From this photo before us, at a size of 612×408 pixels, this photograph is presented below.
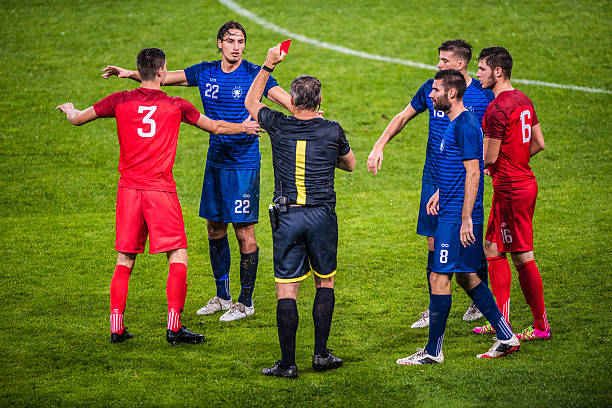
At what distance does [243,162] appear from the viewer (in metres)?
7.44

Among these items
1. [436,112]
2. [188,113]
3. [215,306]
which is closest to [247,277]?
[215,306]

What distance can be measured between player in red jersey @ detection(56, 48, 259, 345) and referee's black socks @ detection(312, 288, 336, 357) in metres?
1.32

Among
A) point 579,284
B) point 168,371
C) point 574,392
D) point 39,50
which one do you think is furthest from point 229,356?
point 39,50

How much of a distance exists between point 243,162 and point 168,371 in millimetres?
2370

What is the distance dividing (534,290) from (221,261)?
309 centimetres

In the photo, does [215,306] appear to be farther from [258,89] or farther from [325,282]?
[258,89]

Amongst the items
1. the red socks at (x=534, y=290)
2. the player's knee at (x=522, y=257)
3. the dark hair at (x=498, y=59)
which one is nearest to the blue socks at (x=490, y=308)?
the red socks at (x=534, y=290)

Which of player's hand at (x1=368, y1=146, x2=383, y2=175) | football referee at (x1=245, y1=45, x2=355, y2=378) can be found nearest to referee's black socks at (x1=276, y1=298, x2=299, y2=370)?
football referee at (x1=245, y1=45, x2=355, y2=378)

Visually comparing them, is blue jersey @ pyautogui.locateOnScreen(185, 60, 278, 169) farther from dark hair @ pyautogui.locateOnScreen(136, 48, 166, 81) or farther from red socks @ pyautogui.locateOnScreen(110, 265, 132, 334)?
red socks @ pyautogui.locateOnScreen(110, 265, 132, 334)

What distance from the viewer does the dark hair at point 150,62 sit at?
6.32 meters

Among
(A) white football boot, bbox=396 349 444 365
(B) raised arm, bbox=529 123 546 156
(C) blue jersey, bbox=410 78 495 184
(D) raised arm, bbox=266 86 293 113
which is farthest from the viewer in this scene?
(C) blue jersey, bbox=410 78 495 184

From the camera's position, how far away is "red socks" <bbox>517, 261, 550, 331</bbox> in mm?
6445

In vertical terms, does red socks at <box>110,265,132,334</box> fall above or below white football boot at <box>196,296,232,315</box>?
above

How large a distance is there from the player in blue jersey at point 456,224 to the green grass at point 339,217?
8.8 inches
